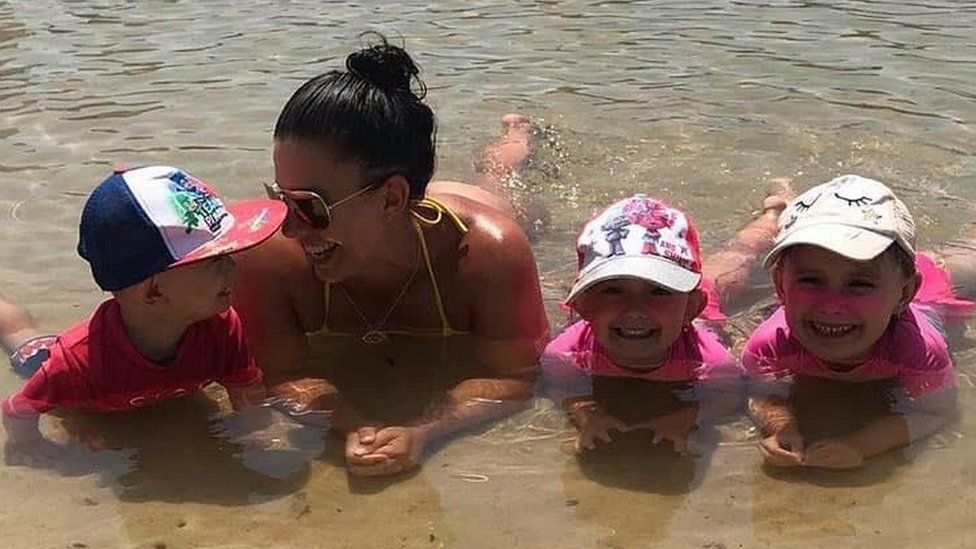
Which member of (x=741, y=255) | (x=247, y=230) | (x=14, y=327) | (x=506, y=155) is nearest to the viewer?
(x=247, y=230)

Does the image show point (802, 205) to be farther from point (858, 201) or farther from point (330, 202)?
point (330, 202)

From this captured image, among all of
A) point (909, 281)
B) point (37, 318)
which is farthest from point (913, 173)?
point (37, 318)

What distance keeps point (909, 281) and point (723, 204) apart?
6.79ft

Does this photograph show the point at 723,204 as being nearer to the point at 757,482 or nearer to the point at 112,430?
the point at 757,482

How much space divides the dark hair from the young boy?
28 cm

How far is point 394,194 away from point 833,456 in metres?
1.50

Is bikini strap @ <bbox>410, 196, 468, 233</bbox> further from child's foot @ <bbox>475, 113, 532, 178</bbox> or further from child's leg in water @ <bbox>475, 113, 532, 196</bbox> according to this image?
child's foot @ <bbox>475, 113, 532, 178</bbox>

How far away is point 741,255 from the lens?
4.73m

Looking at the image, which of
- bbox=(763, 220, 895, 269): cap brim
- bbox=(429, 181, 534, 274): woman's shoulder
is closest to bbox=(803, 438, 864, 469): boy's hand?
bbox=(763, 220, 895, 269): cap brim

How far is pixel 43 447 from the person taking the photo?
3.37m

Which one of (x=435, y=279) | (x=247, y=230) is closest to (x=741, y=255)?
(x=435, y=279)

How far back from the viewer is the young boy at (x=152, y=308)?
3195 mm

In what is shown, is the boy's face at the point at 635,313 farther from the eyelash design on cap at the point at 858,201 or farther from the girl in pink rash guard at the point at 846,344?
the eyelash design on cap at the point at 858,201

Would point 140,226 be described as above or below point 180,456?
above
